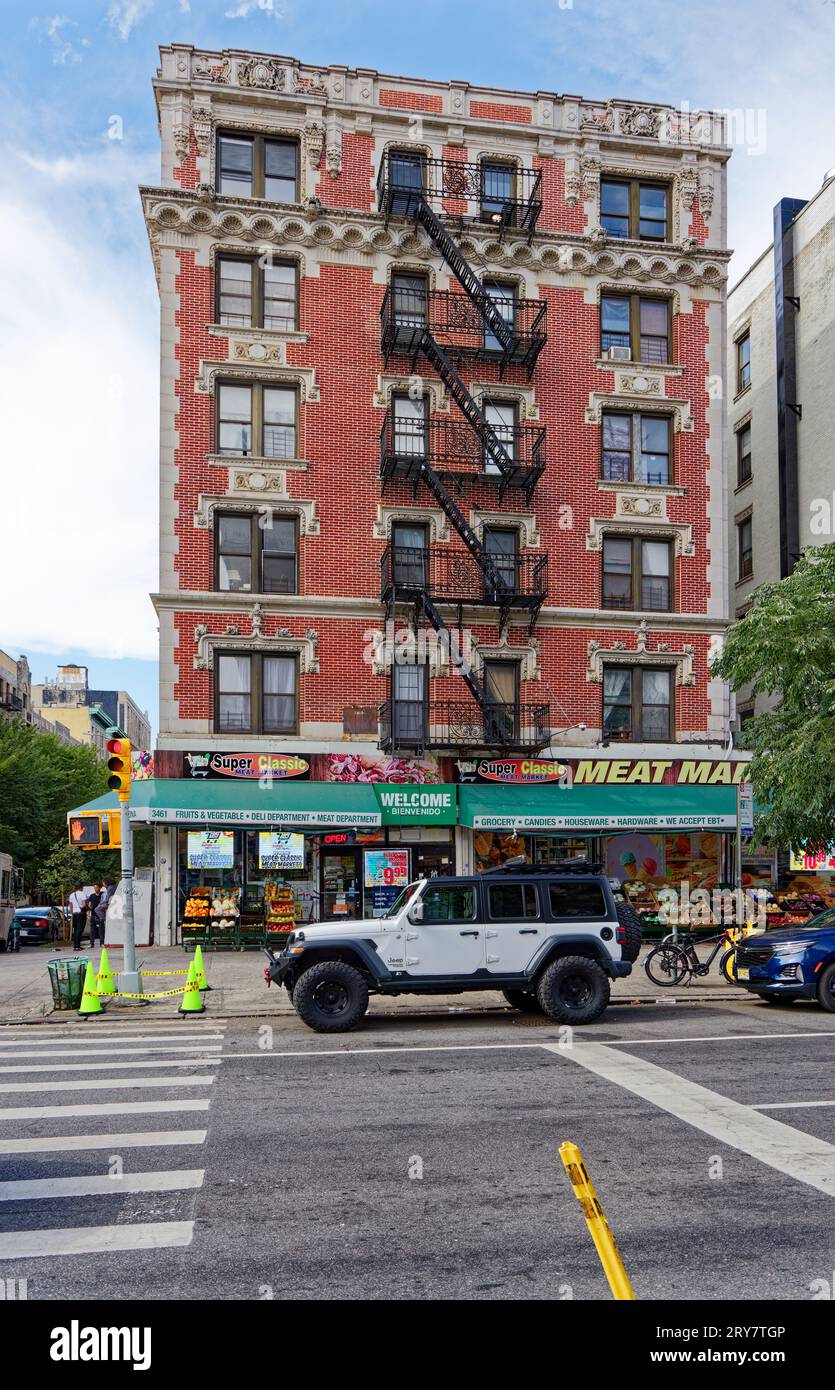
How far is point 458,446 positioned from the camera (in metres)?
27.3

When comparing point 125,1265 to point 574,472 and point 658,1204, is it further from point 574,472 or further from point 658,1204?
point 574,472

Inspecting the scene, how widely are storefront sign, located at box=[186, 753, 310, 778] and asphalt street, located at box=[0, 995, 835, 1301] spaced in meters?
11.8

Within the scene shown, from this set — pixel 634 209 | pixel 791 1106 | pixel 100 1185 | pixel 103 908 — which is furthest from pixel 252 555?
pixel 100 1185

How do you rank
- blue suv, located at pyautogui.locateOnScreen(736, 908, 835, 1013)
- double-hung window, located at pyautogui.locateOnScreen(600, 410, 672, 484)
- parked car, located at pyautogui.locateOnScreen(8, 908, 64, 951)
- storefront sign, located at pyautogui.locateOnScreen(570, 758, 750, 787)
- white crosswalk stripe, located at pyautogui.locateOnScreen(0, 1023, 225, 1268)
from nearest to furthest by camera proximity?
white crosswalk stripe, located at pyautogui.locateOnScreen(0, 1023, 225, 1268), blue suv, located at pyautogui.locateOnScreen(736, 908, 835, 1013), storefront sign, located at pyautogui.locateOnScreen(570, 758, 750, 787), double-hung window, located at pyautogui.locateOnScreen(600, 410, 672, 484), parked car, located at pyautogui.locateOnScreen(8, 908, 64, 951)

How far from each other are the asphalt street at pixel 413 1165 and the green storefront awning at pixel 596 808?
1170cm

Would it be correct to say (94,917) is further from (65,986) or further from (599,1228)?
(599,1228)

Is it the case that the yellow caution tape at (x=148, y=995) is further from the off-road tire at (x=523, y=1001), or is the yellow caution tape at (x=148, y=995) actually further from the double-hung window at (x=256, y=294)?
the double-hung window at (x=256, y=294)

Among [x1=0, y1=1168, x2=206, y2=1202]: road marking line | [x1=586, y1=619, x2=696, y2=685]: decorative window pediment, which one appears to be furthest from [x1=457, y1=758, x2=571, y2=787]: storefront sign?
[x1=0, y1=1168, x2=206, y2=1202]: road marking line

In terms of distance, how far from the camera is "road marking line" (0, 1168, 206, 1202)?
705 cm

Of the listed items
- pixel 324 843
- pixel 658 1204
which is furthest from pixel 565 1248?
pixel 324 843

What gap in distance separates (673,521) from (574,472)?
9.96 ft

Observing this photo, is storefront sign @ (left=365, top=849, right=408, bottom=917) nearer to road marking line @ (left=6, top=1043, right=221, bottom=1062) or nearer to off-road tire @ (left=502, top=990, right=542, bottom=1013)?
off-road tire @ (left=502, top=990, right=542, bottom=1013)
